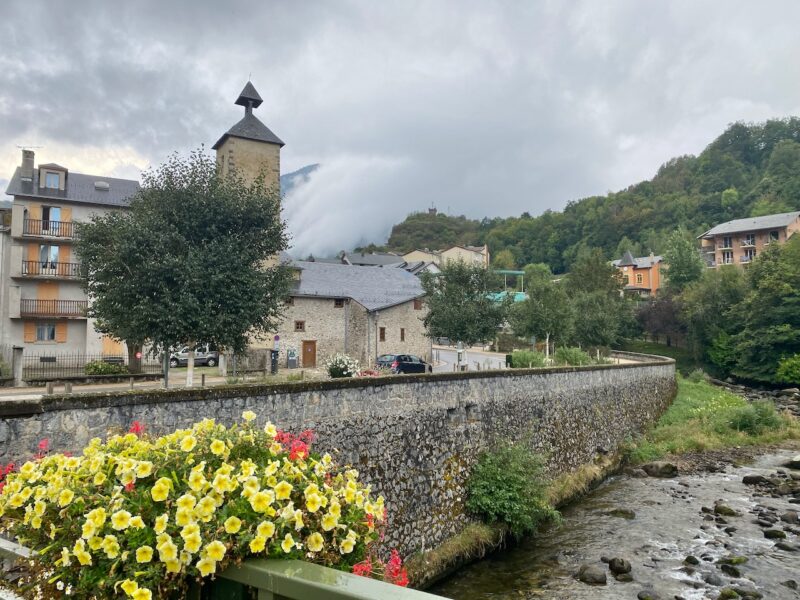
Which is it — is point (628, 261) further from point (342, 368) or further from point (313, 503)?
point (313, 503)

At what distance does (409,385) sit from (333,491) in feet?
29.3

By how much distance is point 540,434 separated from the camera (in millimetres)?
16594

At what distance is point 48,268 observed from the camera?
3150 centimetres

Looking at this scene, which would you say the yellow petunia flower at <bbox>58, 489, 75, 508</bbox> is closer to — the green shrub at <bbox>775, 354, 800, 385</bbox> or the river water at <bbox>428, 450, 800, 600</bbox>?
the river water at <bbox>428, 450, 800, 600</bbox>

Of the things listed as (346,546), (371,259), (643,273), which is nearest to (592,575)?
(346,546)

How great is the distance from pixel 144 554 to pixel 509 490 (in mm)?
12183

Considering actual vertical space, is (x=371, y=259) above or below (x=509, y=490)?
above

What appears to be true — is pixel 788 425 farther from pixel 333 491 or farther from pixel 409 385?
pixel 333 491

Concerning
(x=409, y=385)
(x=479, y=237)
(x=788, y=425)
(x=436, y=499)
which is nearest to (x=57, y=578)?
(x=409, y=385)

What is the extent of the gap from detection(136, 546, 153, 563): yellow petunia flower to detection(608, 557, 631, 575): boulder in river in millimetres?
12217

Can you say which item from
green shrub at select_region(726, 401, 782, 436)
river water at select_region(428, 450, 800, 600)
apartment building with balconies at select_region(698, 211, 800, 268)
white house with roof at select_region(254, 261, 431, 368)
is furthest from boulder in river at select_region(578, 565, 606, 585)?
apartment building with balconies at select_region(698, 211, 800, 268)

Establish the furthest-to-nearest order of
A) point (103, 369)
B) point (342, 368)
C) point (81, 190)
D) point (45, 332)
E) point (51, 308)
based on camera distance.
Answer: point (81, 190), point (45, 332), point (51, 308), point (103, 369), point (342, 368)

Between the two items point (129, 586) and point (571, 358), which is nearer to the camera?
point (129, 586)

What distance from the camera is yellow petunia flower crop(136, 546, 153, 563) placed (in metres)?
2.15
